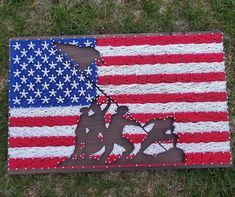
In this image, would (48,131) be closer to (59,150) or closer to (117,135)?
(59,150)

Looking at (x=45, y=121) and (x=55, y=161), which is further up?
(x=45, y=121)

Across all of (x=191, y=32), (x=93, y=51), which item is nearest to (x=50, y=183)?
(x=93, y=51)

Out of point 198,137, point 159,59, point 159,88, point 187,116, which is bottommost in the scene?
point 198,137

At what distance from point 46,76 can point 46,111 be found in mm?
186

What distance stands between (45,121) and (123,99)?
1.38ft

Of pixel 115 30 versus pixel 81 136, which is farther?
pixel 115 30

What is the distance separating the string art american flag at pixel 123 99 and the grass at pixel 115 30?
0.07m

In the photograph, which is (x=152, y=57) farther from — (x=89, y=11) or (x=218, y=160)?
(x=218, y=160)

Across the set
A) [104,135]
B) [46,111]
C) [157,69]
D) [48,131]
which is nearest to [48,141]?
[48,131]

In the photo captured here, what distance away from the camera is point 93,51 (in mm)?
2170

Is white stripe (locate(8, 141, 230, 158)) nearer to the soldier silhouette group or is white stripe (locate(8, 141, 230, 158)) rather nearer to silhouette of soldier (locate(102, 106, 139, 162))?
the soldier silhouette group

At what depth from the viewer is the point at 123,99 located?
83.4 inches

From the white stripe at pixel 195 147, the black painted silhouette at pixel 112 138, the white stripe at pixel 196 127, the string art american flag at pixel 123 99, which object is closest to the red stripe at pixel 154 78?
the string art american flag at pixel 123 99

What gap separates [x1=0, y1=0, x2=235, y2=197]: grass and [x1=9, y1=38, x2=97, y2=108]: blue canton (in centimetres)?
8
